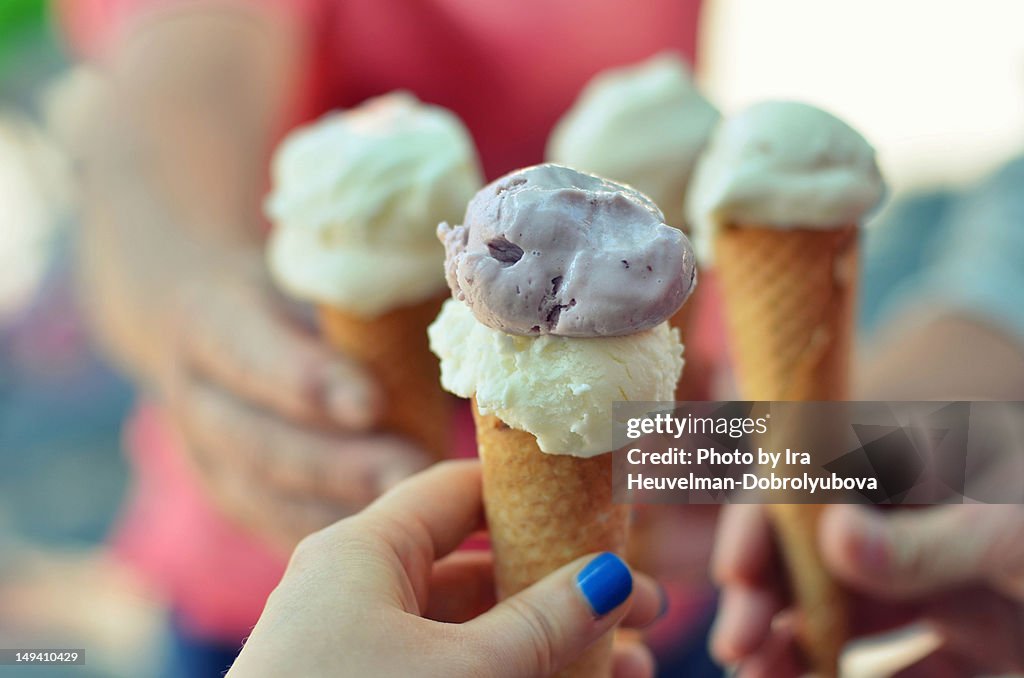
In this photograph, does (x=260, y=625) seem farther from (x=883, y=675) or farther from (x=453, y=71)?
(x=453, y=71)

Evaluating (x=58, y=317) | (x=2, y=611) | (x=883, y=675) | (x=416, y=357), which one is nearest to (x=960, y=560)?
(x=883, y=675)

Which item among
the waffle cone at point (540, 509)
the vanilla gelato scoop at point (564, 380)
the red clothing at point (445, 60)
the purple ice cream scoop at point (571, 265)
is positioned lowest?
the waffle cone at point (540, 509)

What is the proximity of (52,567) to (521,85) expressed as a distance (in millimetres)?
1807

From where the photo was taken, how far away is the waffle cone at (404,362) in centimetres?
100

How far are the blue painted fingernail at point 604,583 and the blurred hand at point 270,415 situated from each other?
441mm

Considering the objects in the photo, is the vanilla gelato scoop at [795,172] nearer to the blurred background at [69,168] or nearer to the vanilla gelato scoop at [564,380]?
the vanilla gelato scoop at [564,380]

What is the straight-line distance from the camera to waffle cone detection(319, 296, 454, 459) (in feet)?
3.29

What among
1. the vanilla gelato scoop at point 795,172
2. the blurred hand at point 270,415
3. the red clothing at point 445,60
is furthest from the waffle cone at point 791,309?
the red clothing at point 445,60

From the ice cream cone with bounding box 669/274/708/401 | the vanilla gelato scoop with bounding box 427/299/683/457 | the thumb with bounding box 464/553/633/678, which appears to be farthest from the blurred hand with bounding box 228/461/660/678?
the ice cream cone with bounding box 669/274/708/401

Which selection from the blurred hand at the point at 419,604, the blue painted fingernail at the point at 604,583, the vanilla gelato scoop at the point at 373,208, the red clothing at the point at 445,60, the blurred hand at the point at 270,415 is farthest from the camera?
the red clothing at the point at 445,60

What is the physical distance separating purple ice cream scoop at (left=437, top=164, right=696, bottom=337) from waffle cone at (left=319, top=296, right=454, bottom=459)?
0.45 meters

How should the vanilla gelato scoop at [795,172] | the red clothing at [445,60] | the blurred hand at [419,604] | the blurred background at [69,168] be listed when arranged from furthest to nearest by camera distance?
the blurred background at [69,168] < the red clothing at [445,60] < the vanilla gelato scoop at [795,172] < the blurred hand at [419,604]

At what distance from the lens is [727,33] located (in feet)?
6.46

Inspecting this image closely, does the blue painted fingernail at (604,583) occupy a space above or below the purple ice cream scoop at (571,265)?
below
